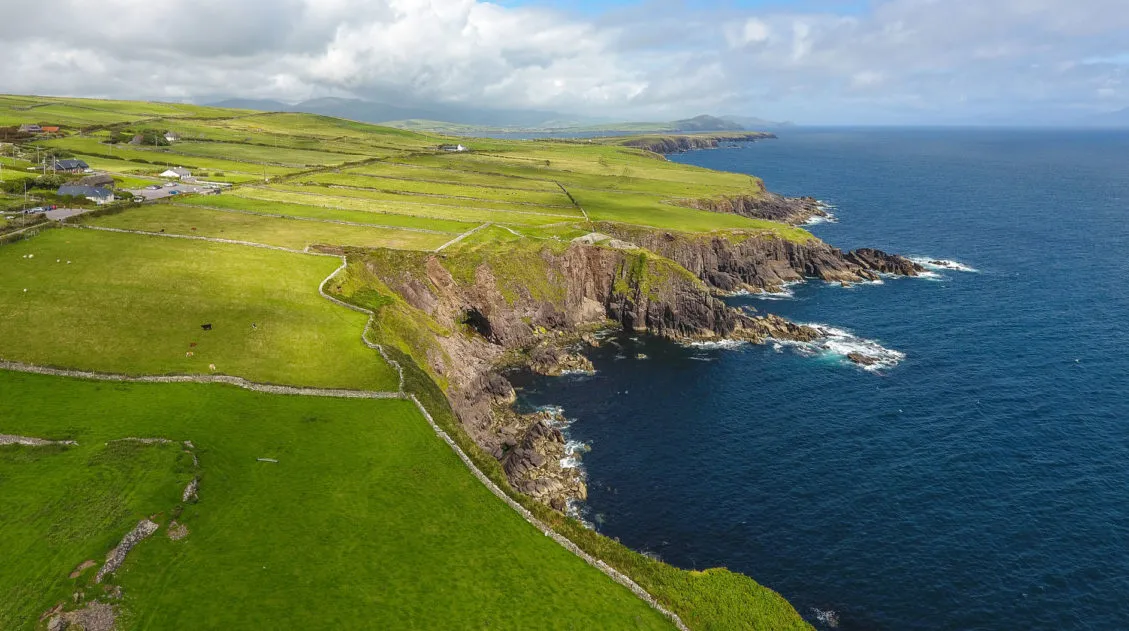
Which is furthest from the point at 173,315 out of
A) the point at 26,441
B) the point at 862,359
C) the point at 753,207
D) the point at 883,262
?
the point at 753,207

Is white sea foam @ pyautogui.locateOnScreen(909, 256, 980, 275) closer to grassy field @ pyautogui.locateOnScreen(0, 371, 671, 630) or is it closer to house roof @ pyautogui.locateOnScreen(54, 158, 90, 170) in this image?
grassy field @ pyautogui.locateOnScreen(0, 371, 671, 630)

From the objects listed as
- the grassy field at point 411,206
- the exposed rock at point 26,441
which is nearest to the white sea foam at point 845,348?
the grassy field at point 411,206

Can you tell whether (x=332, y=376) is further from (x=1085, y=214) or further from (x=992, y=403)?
(x=1085, y=214)

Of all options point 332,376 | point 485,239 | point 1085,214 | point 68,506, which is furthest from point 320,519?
point 1085,214

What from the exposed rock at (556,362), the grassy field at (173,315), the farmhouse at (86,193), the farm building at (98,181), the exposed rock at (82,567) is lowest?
the exposed rock at (556,362)

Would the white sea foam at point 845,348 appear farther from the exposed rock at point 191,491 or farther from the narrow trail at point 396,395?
the exposed rock at point 191,491

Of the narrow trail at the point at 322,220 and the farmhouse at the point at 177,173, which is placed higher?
the farmhouse at the point at 177,173

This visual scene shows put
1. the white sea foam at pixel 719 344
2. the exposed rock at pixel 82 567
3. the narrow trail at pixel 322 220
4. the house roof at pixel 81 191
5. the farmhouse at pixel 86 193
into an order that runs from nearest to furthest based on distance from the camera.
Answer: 1. the exposed rock at pixel 82 567
2. the white sea foam at pixel 719 344
3. the house roof at pixel 81 191
4. the farmhouse at pixel 86 193
5. the narrow trail at pixel 322 220
